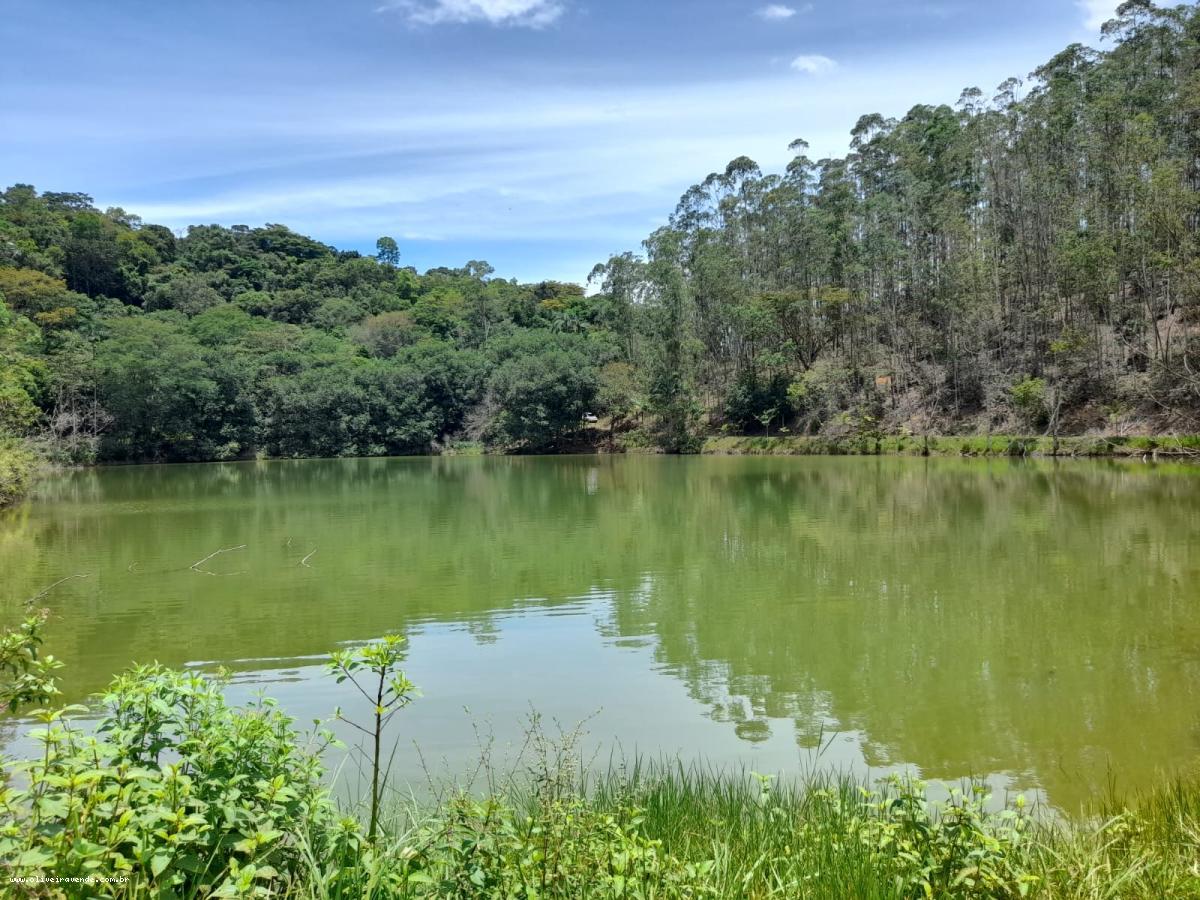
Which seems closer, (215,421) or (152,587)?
(152,587)

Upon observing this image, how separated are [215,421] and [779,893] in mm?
57679

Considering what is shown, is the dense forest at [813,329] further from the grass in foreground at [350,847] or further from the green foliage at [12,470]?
the grass in foreground at [350,847]

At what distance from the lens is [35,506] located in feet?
82.9

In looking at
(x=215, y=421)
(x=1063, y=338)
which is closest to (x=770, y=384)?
(x=1063, y=338)

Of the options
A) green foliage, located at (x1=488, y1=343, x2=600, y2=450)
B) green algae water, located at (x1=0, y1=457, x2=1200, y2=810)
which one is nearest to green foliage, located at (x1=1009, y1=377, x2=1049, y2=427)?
green algae water, located at (x1=0, y1=457, x2=1200, y2=810)

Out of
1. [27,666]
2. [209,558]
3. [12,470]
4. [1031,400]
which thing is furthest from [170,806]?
[1031,400]

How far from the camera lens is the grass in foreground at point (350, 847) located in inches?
86.7

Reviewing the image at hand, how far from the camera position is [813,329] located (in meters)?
50.9

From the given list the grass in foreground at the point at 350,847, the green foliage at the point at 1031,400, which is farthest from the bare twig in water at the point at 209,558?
the green foliage at the point at 1031,400

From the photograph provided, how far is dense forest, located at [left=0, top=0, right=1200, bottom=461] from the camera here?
36.2 meters

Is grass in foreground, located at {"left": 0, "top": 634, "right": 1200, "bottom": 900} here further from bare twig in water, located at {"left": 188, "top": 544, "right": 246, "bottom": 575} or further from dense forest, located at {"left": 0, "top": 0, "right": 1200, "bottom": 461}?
dense forest, located at {"left": 0, "top": 0, "right": 1200, "bottom": 461}

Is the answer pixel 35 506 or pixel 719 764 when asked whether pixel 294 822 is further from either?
pixel 35 506

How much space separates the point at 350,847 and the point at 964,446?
3929 centimetres

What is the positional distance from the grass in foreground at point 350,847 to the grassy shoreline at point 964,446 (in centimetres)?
3190
